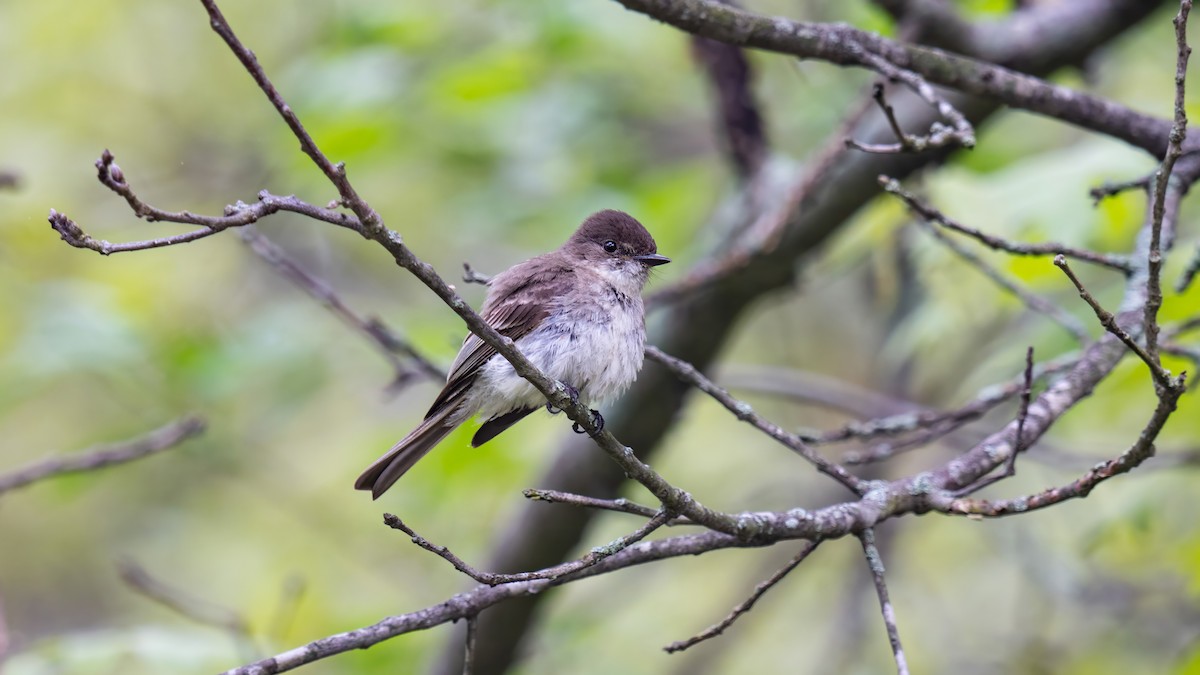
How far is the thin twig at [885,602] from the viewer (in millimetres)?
2617

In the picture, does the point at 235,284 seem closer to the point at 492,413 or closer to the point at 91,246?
the point at 492,413

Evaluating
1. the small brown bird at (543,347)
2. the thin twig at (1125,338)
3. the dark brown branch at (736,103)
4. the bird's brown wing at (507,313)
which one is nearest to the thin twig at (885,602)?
the thin twig at (1125,338)

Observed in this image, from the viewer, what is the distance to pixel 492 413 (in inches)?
169

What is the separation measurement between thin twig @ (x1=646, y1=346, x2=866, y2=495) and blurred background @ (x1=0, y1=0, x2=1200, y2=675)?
165 centimetres

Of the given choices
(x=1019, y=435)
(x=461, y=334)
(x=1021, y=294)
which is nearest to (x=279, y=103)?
(x=1019, y=435)

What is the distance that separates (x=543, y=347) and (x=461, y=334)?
221cm

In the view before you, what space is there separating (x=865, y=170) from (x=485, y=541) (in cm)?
373

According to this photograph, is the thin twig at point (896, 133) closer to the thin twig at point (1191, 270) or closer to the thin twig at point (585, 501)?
the thin twig at point (1191, 270)

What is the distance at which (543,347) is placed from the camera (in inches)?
167

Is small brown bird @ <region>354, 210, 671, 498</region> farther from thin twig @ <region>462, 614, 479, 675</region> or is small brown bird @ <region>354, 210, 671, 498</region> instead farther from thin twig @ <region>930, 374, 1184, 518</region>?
thin twig @ <region>930, 374, 1184, 518</region>

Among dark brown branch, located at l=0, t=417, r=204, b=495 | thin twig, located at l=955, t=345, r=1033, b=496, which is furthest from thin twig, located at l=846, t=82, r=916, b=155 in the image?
dark brown branch, located at l=0, t=417, r=204, b=495

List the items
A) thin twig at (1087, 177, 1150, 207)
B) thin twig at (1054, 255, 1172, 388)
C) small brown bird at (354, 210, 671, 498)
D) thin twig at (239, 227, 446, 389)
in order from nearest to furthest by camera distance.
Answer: thin twig at (1054, 255, 1172, 388), thin twig at (1087, 177, 1150, 207), small brown bird at (354, 210, 671, 498), thin twig at (239, 227, 446, 389)

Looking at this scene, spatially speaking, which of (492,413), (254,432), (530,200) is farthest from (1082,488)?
(254,432)

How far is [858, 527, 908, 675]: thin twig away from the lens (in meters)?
2.62
